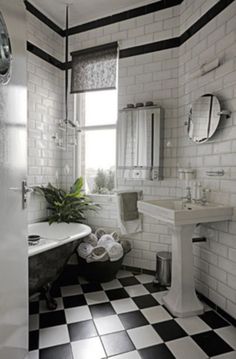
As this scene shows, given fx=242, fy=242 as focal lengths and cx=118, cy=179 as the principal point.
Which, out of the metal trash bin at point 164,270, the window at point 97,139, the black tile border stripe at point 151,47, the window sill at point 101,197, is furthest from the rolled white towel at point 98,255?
the black tile border stripe at point 151,47

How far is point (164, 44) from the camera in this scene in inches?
113

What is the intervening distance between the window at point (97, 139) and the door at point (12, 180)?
1.90m

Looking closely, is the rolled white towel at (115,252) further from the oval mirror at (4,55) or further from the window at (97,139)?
the oval mirror at (4,55)

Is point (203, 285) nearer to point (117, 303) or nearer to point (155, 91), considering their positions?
point (117, 303)

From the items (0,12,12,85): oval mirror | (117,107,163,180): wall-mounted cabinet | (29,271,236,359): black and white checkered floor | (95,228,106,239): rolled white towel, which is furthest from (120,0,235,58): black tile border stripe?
(29,271,236,359): black and white checkered floor

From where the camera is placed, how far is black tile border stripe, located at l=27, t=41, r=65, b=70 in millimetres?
2969

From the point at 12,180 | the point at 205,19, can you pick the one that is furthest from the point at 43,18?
the point at 12,180

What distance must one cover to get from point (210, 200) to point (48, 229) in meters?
1.91

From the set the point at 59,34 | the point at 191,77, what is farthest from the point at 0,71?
the point at 59,34

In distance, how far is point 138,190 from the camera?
306 cm

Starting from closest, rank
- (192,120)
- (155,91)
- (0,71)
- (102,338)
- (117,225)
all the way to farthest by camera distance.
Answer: (0,71)
(102,338)
(192,120)
(155,91)
(117,225)

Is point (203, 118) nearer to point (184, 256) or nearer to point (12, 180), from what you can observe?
point (184, 256)

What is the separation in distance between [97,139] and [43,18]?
1679 millimetres

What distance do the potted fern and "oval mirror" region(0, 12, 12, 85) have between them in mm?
2027
